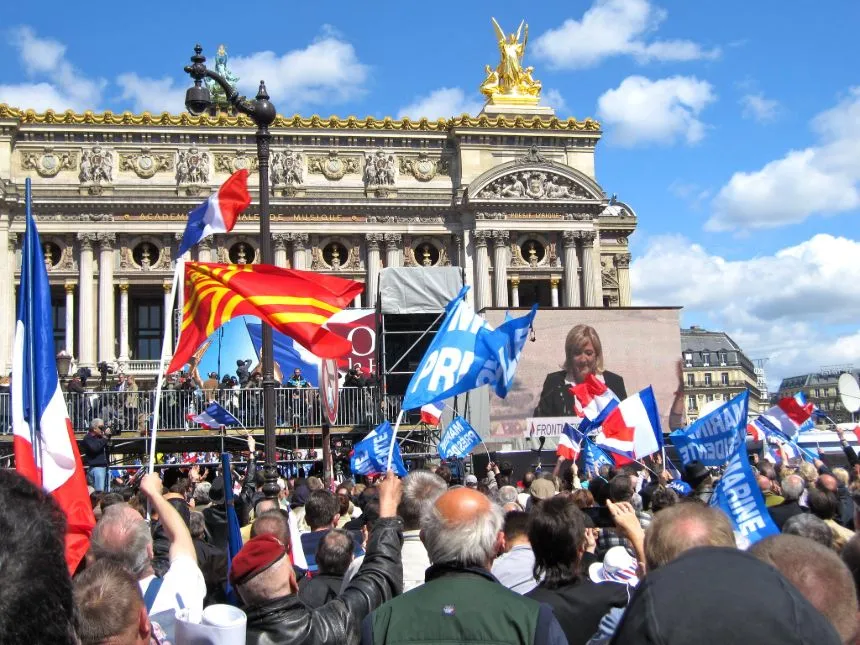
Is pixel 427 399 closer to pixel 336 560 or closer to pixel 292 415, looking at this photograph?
pixel 336 560

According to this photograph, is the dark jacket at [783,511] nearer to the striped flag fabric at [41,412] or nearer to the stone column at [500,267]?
the striped flag fabric at [41,412]

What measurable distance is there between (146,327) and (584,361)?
87.6 ft

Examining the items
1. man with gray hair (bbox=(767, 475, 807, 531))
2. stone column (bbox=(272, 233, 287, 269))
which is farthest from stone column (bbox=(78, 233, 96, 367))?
man with gray hair (bbox=(767, 475, 807, 531))

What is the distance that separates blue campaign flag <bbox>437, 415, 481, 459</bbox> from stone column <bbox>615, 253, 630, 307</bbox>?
39.8 metres

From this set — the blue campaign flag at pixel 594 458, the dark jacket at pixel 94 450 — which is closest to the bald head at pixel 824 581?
the blue campaign flag at pixel 594 458

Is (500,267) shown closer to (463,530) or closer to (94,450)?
(94,450)

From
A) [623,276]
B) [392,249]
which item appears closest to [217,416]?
[392,249]

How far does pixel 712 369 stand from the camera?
114812 mm

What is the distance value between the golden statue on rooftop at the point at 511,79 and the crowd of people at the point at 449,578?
4583 centimetres

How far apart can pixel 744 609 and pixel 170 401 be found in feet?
78.4

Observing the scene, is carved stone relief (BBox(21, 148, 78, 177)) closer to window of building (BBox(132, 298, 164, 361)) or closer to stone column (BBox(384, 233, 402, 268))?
window of building (BBox(132, 298, 164, 361))

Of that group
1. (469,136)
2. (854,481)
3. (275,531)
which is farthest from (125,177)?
(275,531)

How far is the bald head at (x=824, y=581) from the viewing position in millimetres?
2840

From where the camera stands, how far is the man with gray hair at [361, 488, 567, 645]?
3.69 metres
